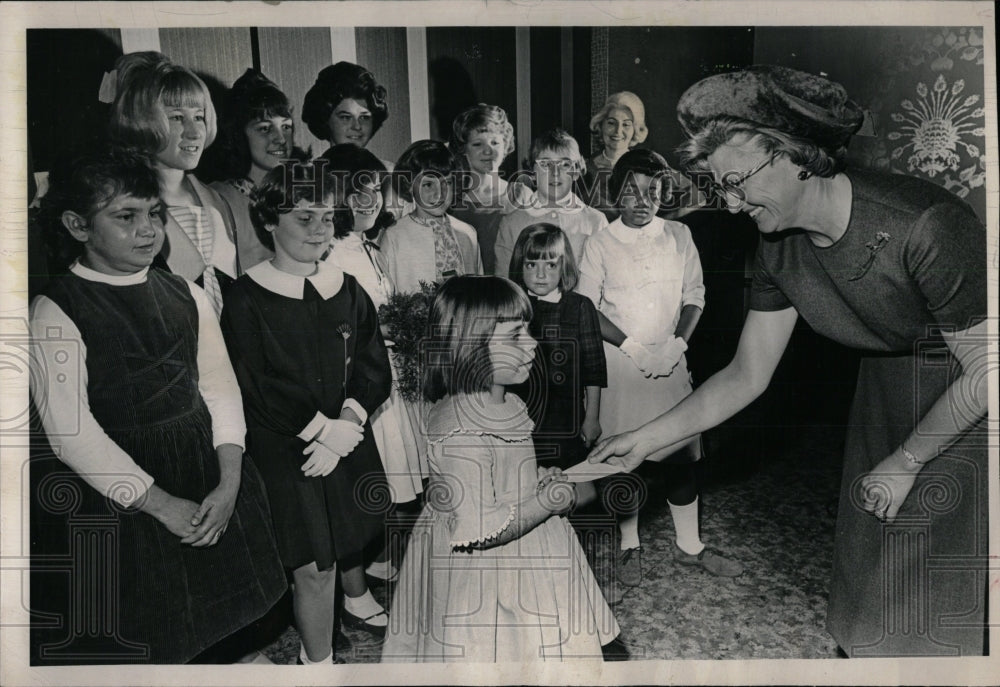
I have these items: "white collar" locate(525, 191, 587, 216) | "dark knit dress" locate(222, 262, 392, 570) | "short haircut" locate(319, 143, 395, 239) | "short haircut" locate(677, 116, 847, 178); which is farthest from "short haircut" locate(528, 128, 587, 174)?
"dark knit dress" locate(222, 262, 392, 570)

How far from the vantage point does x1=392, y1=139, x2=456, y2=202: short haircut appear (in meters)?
2.44

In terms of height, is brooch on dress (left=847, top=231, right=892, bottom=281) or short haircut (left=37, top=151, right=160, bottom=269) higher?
short haircut (left=37, top=151, right=160, bottom=269)

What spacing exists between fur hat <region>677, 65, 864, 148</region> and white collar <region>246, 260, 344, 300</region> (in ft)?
3.53

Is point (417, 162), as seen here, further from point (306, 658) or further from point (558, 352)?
point (306, 658)

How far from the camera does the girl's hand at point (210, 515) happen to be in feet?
7.98

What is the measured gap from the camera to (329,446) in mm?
2436

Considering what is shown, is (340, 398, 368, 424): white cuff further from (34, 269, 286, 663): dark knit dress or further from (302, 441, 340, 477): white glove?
(34, 269, 286, 663): dark knit dress

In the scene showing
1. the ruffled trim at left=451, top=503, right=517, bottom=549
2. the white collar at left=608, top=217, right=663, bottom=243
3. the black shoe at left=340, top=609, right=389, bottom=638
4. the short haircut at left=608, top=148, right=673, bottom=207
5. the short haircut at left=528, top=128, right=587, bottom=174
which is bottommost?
the black shoe at left=340, top=609, right=389, bottom=638

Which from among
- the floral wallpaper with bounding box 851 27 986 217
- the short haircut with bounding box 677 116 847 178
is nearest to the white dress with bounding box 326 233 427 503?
the short haircut with bounding box 677 116 847 178

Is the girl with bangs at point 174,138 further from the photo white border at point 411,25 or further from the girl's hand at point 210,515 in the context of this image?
the girl's hand at point 210,515

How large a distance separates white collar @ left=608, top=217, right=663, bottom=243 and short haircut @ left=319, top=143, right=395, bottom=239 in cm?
66

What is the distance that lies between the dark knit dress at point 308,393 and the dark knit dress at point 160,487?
0.09 m

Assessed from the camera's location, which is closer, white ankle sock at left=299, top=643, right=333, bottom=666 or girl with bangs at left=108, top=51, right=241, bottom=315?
girl with bangs at left=108, top=51, right=241, bottom=315

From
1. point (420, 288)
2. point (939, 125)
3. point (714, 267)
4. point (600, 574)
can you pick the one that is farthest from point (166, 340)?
point (939, 125)
